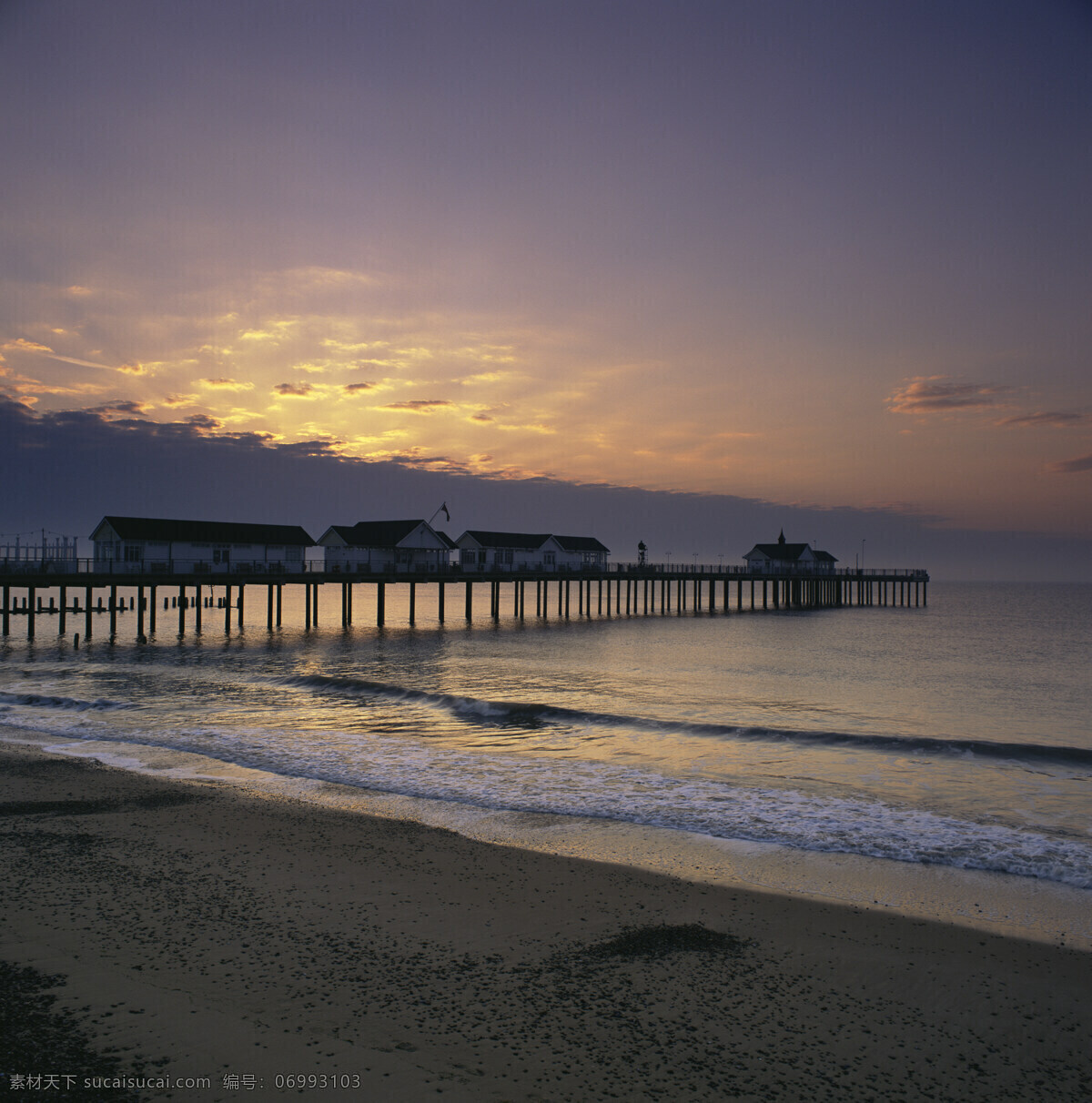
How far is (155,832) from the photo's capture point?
9.06 metres

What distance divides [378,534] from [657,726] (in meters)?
38.4

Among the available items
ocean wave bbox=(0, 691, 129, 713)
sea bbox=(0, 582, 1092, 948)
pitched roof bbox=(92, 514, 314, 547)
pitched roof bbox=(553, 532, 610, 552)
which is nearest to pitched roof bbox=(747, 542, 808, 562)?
pitched roof bbox=(553, 532, 610, 552)

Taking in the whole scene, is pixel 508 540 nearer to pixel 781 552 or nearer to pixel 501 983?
pixel 781 552

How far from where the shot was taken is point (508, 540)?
198ft

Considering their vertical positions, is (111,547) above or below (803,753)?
above

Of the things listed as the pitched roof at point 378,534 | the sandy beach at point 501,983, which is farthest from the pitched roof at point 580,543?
the sandy beach at point 501,983

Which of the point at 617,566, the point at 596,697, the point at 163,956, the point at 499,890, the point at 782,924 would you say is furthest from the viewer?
the point at 617,566

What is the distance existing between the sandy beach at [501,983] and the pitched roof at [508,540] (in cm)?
5066

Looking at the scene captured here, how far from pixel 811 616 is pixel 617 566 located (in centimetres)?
1849

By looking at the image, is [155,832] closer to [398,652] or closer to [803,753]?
[803,753]

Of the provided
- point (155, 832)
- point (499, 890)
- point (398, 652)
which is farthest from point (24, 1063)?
point (398, 652)

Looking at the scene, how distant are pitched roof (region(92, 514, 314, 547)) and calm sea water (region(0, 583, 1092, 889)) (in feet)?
19.4

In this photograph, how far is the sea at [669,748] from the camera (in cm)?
873

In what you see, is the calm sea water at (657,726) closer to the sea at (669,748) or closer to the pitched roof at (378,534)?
the sea at (669,748)
